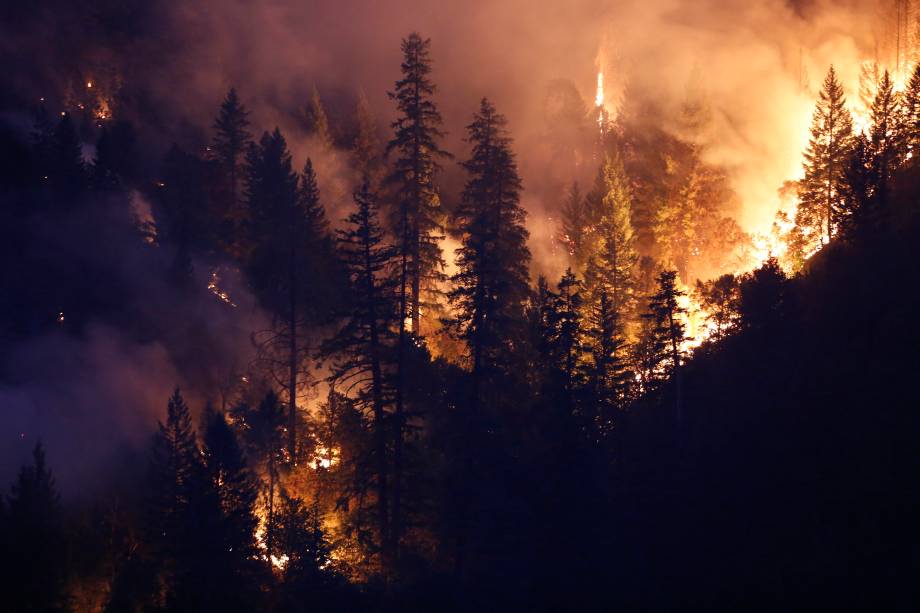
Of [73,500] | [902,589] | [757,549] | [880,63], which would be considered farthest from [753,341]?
[880,63]

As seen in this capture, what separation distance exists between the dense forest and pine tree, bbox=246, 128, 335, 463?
0.74ft

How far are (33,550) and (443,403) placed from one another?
18713 millimetres

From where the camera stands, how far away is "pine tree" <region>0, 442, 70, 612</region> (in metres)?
32.5

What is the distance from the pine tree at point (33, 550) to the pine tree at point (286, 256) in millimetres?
11234

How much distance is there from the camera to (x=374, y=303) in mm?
30266

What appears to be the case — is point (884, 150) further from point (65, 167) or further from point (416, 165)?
point (65, 167)

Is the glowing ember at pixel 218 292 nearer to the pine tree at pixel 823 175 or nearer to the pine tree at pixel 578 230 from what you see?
the pine tree at pixel 578 230

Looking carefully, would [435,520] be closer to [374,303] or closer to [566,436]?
[566,436]

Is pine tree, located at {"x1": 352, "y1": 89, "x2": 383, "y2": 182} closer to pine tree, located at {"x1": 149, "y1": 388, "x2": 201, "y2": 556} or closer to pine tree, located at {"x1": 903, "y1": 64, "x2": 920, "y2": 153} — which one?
pine tree, located at {"x1": 149, "y1": 388, "x2": 201, "y2": 556}

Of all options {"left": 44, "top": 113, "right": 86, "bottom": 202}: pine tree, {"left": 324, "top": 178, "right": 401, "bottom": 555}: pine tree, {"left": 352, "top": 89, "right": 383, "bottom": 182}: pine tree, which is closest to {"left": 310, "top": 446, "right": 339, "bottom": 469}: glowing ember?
{"left": 324, "top": 178, "right": 401, "bottom": 555}: pine tree

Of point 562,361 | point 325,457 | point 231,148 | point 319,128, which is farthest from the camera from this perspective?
point 319,128

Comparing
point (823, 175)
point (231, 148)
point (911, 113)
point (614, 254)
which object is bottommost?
point (614, 254)

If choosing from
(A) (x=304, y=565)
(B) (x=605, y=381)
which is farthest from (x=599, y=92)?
(A) (x=304, y=565)

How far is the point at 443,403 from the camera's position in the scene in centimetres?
3181
